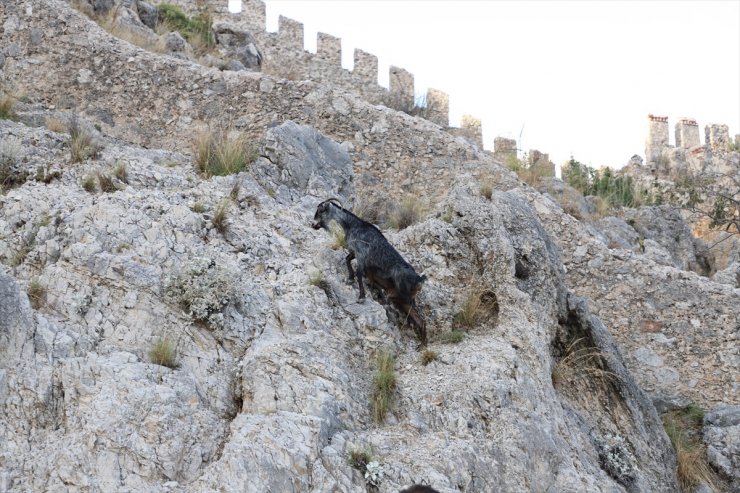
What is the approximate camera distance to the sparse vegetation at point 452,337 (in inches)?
390

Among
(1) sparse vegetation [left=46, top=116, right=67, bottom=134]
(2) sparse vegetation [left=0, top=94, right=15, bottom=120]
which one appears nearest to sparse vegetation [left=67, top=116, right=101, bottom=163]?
(1) sparse vegetation [left=46, top=116, right=67, bottom=134]

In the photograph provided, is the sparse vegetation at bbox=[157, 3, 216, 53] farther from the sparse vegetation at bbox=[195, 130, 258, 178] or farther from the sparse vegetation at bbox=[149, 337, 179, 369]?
the sparse vegetation at bbox=[149, 337, 179, 369]

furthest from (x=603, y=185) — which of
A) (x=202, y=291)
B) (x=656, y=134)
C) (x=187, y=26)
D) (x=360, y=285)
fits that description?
(x=202, y=291)

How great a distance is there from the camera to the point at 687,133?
3033cm

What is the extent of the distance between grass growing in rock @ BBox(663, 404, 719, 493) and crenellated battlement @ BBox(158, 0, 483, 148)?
456 inches

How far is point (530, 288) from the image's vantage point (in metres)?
11.2

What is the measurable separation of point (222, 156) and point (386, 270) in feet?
10.4

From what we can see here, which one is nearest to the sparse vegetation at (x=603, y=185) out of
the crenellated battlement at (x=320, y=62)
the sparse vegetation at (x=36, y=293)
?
the crenellated battlement at (x=320, y=62)

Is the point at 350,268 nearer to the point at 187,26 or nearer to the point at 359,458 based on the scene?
the point at 359,458

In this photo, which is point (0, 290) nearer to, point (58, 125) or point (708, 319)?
A: point (58, 125)

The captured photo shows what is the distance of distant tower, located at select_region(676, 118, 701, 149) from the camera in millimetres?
30109

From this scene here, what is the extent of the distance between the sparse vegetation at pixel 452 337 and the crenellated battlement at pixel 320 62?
13.5 meters

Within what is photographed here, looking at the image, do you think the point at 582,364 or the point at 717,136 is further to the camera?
the point at 717,136

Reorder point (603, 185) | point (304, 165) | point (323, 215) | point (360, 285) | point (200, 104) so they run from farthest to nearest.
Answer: point (603, 185)
point (200, 104)
point (304, 165)
point (323, 215)
point (360, 285)
